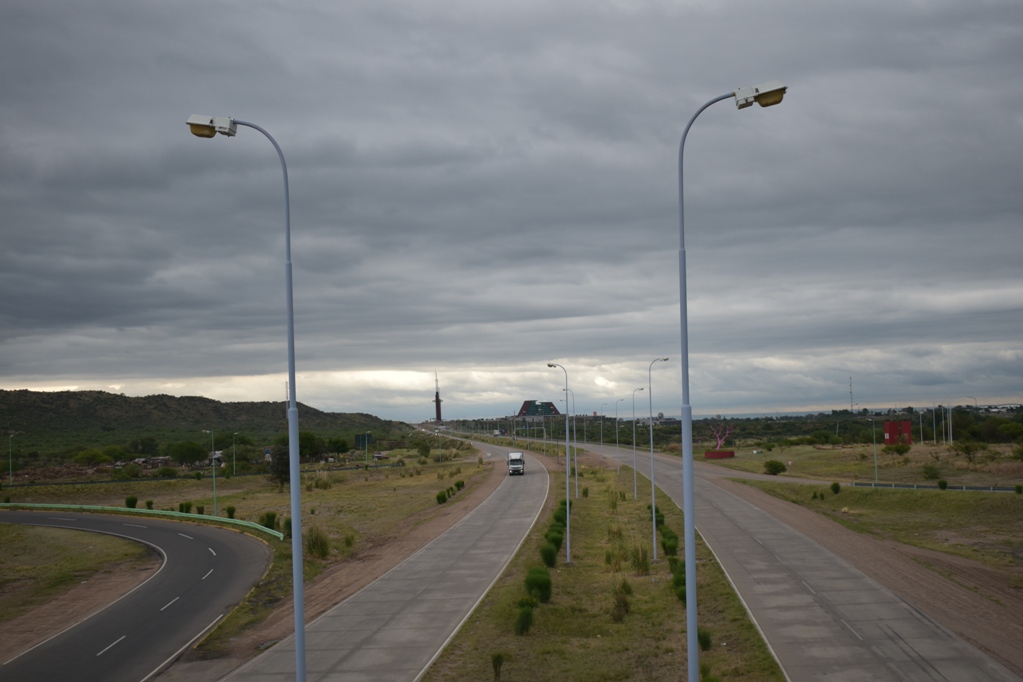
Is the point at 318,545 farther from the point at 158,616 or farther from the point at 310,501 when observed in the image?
the point at 310,501

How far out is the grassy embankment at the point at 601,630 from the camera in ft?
73.8

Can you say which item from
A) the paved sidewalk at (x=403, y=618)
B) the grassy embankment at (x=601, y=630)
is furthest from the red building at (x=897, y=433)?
the grassy embankment at (x=601, y=630)

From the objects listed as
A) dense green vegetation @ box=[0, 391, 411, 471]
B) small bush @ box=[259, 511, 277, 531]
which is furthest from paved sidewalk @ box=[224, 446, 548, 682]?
dense green vegetation @ box=[0, 391, 411, 471]

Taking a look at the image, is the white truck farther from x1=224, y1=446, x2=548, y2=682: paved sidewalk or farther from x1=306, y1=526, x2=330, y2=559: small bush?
x1=306, y1=526, x2=330, y2=559: small bush

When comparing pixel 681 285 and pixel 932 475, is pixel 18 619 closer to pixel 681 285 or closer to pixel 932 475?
pixel 681 285

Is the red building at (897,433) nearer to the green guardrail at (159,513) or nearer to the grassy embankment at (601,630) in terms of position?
the grassy embankment at (601,630)

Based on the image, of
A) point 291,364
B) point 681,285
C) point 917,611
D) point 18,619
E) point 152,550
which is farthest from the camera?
point 152,550

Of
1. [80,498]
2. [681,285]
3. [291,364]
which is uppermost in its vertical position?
[681,285]

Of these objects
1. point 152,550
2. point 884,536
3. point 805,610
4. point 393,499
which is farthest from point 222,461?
point 805,610

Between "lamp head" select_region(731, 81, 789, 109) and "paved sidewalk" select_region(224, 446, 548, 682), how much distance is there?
16.7 metres

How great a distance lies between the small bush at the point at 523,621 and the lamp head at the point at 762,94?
19023 mm

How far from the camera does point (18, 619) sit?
31.4 m

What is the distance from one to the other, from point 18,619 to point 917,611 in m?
33.1

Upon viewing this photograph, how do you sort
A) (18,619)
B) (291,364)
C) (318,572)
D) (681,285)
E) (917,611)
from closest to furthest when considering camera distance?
(681,285) < (291,364) < (917,611) < (18,619) < (318,572)
